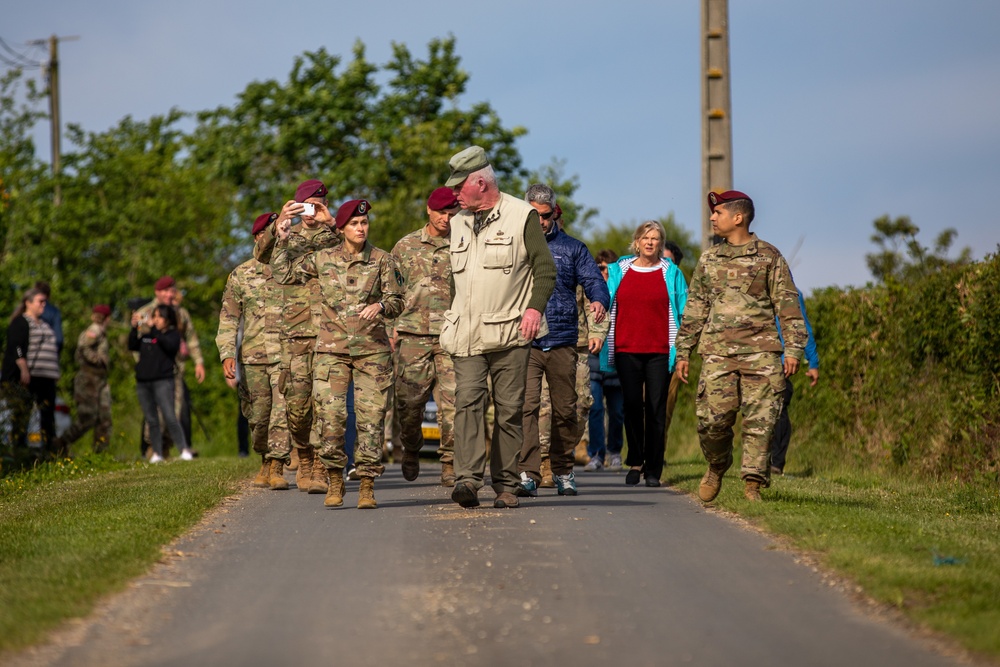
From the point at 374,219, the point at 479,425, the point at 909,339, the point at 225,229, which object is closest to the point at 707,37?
the point at 909,339

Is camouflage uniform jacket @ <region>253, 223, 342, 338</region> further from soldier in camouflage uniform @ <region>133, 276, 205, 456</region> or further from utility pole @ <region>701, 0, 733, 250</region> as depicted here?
utility pole @ <region>701, 0, 733, 250</region>

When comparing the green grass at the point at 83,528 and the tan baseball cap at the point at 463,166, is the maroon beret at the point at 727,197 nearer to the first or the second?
the tan baseball cap at the point at 463,166

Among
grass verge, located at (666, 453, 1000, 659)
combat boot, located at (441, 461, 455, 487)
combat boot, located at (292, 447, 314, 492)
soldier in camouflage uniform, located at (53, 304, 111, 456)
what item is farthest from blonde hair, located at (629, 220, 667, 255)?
soldier in camouflage uniform, located at (53, 304, 111, 456)

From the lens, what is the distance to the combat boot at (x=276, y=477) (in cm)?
1227

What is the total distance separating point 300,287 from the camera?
11789mm

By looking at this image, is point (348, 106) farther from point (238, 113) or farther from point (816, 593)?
point (816, 593)

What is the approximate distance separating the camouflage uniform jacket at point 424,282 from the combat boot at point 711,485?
2.64 metres

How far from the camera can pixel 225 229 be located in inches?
1612

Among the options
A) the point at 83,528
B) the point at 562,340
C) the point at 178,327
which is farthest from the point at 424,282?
the point at 178,327

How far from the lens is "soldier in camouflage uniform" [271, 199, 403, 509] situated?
10508mm

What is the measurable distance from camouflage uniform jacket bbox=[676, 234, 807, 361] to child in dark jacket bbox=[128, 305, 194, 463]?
9.36 meters

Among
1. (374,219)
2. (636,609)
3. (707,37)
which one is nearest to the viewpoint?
(636,609)

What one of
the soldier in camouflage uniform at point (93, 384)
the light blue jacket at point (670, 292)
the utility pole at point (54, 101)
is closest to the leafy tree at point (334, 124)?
the utility pole at point (54, 101)

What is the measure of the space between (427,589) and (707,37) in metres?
11.4
